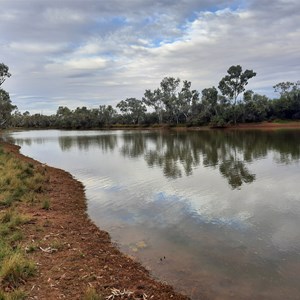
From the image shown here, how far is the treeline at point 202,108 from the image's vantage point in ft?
279

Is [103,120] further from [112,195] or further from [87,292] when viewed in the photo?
[87,292]

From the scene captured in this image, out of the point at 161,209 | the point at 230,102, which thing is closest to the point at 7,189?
the point at 161,209

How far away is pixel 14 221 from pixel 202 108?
93501mm

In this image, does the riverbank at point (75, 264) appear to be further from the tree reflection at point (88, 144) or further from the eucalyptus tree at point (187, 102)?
the eucalyptus tree at point (187, 102)

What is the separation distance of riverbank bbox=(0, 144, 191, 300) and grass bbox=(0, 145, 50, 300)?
107 millimetres

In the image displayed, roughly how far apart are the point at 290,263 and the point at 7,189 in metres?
11.8

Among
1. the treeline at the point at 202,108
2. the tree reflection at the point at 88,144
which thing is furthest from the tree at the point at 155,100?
the tree reflection at the point at 88,144

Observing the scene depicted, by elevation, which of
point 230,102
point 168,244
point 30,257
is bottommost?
point 168,244

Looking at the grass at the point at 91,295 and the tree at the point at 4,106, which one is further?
the tree at the point at 4,106

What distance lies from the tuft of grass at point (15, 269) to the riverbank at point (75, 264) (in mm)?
101

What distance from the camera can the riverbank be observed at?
6.44 metres

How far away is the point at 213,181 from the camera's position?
19125 mm

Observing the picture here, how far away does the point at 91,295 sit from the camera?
19.5ft

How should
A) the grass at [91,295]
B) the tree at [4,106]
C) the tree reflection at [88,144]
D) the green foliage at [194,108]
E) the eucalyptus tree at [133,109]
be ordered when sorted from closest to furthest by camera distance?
the grass at [91,295]
the tree reflection at [88,144]
the tree at [4,106]
the green foliage at [194,108]
the eucalyptus tree at [133,109]
